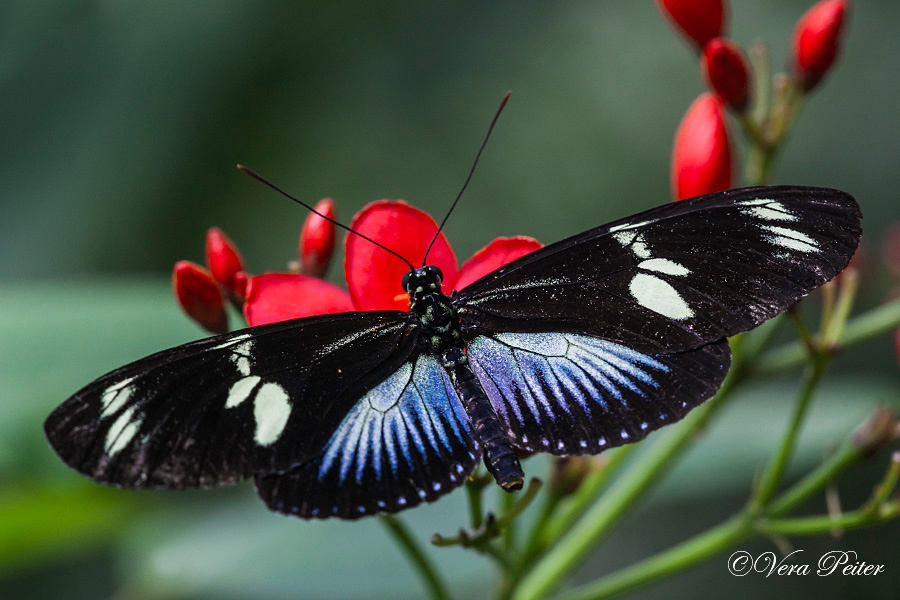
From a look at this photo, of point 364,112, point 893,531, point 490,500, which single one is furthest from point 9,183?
point 893,531

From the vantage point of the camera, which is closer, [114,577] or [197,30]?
[114,577]

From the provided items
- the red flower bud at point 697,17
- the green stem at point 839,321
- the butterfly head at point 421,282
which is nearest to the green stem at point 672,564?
the green stem at point 839,321

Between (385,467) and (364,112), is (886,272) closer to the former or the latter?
(385,467)

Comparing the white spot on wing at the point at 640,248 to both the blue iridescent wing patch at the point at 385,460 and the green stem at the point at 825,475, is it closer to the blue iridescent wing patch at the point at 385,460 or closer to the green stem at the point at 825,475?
the blue iridescent wing patch at the point at 385,460

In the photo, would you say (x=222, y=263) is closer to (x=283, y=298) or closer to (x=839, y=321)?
(x=283, y=298)

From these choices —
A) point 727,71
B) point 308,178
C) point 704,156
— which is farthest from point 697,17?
point 308,178

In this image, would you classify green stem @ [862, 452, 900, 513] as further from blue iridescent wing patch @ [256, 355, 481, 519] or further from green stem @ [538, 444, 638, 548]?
blue iridescent wing patch @ [256, 355, 481, 519]
